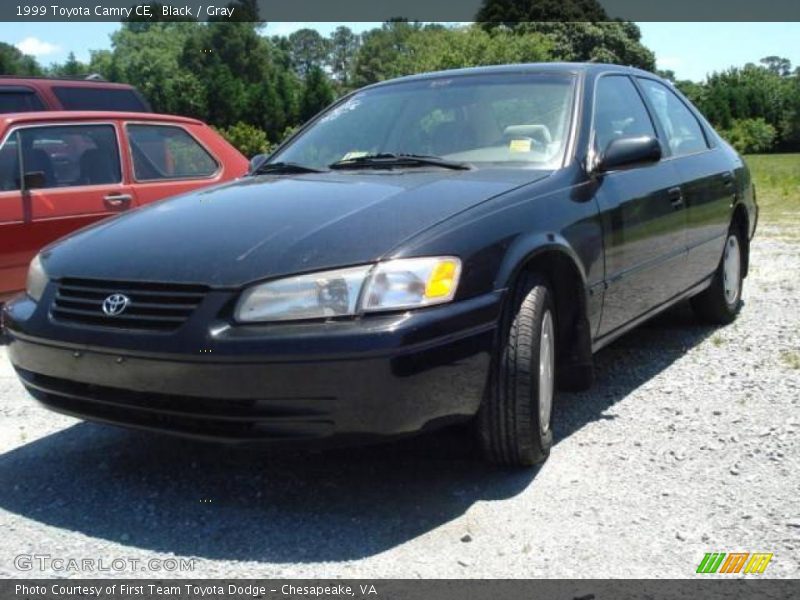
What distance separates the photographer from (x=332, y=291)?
288 centimetres

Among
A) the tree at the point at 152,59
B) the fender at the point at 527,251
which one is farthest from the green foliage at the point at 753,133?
the fender at the point at 527,251

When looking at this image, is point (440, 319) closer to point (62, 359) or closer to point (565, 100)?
point (62, 359)

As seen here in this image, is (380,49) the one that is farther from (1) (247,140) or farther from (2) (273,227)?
(2) (273,227)

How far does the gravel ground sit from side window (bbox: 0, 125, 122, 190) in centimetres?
245

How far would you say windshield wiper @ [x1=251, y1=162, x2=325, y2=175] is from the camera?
425cm

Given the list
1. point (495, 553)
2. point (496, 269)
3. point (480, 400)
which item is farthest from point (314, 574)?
point (496, 269)

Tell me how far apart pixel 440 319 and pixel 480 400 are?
383 millimetres

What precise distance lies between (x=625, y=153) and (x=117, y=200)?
398 centimetres

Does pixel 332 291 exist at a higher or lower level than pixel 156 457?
→ higher

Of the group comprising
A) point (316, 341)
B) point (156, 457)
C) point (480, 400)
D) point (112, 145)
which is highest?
point (112, 145)

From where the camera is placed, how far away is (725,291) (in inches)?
231

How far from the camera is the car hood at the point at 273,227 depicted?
2979mm

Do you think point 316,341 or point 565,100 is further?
point 565,100

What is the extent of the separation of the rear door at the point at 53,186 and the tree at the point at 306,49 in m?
101
